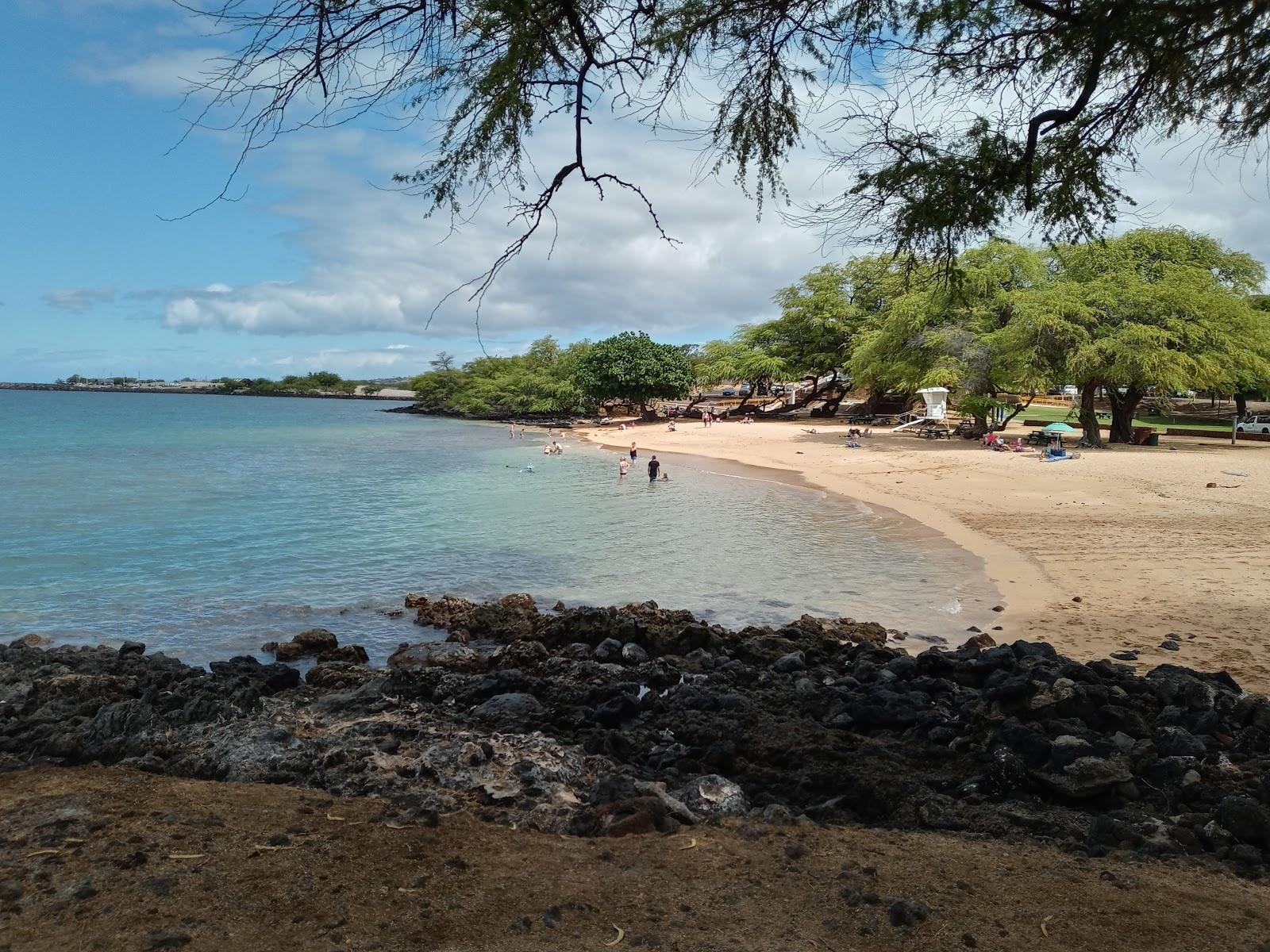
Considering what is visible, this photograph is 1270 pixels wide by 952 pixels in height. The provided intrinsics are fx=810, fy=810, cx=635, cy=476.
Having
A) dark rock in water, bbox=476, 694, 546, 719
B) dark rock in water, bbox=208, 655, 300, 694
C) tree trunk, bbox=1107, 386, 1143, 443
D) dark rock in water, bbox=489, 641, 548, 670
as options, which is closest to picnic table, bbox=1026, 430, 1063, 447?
tree trunk, bbox=1107, 386, 1143, 443

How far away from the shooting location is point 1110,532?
611 inches

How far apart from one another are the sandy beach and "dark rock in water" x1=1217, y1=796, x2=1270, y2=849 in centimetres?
415

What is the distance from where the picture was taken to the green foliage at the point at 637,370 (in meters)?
65.3

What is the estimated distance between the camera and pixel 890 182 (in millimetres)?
4660

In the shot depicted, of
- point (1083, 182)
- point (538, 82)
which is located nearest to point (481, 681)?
point (538, 82)

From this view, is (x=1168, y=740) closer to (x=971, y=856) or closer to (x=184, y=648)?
(x=971, y=856)

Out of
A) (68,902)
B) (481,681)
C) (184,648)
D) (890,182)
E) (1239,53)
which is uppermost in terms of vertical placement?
(1239,53)

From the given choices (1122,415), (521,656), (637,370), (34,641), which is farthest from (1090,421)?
(637,370)

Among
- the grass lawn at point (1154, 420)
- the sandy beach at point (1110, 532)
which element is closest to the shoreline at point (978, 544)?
the sandy beach at point (1110, 532)

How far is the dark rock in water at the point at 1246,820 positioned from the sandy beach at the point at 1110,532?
4.15 meters

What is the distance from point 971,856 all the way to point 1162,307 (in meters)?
32.5

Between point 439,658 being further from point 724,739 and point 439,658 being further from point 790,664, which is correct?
point 724,739

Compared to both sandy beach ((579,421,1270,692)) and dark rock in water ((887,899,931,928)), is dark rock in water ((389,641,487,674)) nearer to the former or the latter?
dark rock in water ((887,899,931,928))

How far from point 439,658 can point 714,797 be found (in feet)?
16.8
